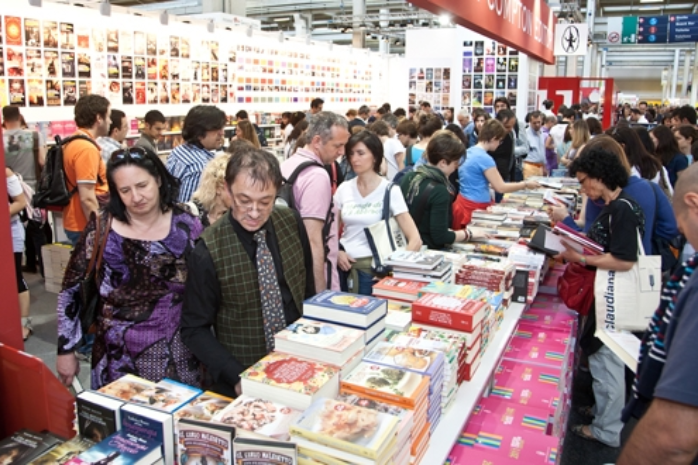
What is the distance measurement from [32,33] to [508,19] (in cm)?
522

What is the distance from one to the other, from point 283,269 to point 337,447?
852 mm

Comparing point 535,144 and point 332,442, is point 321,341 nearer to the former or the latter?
point 332,442

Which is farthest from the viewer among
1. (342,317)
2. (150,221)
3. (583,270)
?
(583,270)

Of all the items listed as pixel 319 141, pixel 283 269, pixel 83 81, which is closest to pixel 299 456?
pixel 283 269

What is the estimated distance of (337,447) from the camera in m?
1.33

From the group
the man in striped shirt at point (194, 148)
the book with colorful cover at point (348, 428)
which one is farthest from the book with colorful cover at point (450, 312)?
the man in striped shirt at point (194, 148)

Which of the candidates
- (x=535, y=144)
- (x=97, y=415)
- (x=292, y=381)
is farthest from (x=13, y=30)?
(x=535, y=144)

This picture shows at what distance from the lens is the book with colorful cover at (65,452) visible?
141 centimetres

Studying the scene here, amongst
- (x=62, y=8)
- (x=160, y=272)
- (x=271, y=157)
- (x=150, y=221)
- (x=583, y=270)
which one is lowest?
(x=583, y=270)

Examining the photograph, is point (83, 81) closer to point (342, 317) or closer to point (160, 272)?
point (160, 272)

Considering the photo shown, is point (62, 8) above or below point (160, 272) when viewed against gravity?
above

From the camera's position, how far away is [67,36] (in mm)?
6711

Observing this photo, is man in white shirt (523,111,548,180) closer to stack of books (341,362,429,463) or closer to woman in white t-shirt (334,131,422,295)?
woman in white t-shirt (334,131,422,295)

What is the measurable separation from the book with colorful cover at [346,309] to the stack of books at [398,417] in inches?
12.1
